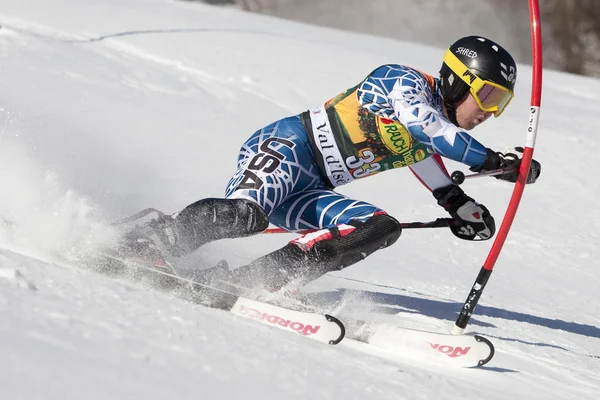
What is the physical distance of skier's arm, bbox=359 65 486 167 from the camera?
4.05m

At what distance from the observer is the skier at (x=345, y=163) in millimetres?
4059

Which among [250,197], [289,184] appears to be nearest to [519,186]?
[289,184]

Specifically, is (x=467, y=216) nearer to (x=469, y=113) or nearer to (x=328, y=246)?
(x=469, y=113)

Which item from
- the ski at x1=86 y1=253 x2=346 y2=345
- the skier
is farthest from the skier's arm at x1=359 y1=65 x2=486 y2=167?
the ski at x1=86 y1=253 x2=346 y2=345

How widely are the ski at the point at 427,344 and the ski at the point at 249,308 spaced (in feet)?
0.82

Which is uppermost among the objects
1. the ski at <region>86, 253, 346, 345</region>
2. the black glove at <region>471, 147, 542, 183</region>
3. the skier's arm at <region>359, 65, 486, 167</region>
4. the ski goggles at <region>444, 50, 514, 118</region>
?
the ski goggles at <region>444, 50, 514, 118</region>

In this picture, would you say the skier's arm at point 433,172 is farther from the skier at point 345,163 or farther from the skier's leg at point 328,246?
the skier's leg at point 328,246

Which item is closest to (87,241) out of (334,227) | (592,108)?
(334,227)

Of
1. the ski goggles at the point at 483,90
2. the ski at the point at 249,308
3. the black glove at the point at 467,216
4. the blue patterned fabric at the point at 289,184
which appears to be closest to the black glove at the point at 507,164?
the ski goggles at the point at 483,90

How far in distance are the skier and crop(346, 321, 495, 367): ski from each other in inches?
15.4

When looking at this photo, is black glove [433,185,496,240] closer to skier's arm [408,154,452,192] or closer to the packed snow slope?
skier's arm [408,154,452,192]

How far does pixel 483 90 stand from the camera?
167 inches

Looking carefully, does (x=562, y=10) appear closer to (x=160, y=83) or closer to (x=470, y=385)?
(x=160, y=83)

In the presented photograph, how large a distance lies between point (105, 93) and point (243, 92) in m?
1.60
